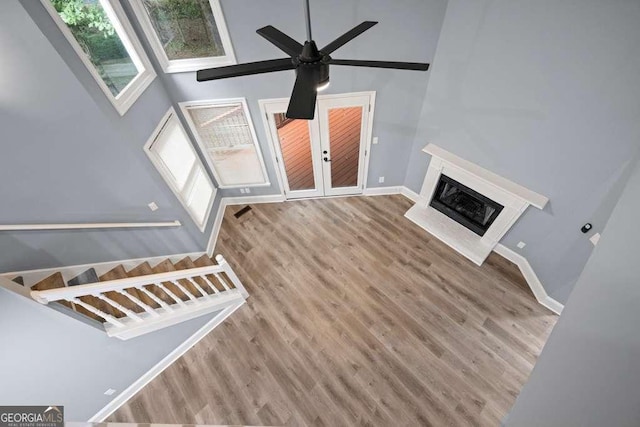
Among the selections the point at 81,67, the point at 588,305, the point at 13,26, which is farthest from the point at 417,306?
the point at 13,26

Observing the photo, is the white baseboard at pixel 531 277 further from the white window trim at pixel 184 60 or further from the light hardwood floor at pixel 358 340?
the white window trim at pixel 184 60

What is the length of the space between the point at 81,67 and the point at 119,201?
1263 millimetres

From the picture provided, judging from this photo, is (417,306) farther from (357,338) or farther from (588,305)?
(588,305)

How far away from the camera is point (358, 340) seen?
345 centimetres

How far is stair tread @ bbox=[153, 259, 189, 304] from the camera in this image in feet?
10.7

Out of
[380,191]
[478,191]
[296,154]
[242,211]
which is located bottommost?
[478,191]

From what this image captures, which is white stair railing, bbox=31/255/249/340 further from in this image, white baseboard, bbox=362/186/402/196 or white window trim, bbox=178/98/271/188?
white baseboard, bbox=362/186/402/196

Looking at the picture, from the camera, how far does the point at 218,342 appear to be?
3.51 metres

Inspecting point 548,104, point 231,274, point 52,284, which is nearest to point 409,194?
point 548,104

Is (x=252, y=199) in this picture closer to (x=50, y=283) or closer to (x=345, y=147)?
(x=345, y=147)

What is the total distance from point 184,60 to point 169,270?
8.48ft

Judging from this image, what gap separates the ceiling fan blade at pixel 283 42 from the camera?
1463mm

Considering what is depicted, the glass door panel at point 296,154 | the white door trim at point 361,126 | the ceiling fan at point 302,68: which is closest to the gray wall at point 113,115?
the white door trim at point 361,126

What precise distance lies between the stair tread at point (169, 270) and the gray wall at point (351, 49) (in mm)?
2176
